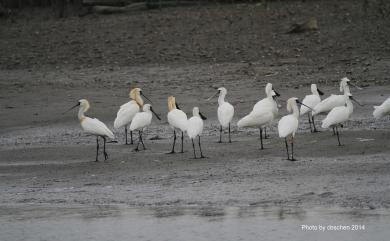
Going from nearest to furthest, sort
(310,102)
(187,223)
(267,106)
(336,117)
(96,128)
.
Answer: (187,223), (336,117), (96,128), (267,106), (310,102)

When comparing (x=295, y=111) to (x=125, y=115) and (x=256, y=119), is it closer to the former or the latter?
(x=256, y=119)

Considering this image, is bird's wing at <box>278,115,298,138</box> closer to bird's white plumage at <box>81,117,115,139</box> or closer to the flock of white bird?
the flock of white bird

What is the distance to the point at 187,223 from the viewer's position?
35.3 feet

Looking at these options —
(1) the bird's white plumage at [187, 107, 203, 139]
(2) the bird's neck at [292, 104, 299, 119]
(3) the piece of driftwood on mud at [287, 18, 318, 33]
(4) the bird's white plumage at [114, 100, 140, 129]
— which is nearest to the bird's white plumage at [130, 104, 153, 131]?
(4) the bird's white plumage at [114, 100, 140, 129]

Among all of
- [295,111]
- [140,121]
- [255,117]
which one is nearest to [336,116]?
[295,111]

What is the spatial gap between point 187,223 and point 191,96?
8.74 metres

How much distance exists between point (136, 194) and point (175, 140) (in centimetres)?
353

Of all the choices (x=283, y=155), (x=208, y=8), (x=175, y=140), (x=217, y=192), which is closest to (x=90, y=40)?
(x=208, y=8)

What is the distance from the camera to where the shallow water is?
10203mm

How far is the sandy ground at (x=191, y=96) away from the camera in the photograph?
475 inches

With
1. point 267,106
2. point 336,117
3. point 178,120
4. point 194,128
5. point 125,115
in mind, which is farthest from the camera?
point 125,115

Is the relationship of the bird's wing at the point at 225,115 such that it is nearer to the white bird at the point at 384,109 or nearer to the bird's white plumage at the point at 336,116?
the bird's white plumage at the point at 336,116

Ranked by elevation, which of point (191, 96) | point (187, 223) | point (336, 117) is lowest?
point (187, 223)

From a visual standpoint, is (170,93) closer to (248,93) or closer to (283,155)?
(248,93)
